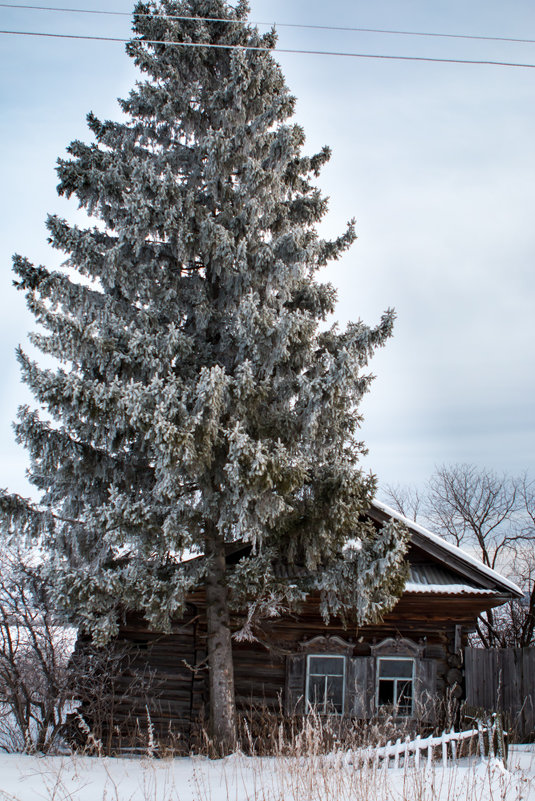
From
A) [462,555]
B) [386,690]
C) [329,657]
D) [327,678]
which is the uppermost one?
[462,555]

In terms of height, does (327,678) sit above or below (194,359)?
below

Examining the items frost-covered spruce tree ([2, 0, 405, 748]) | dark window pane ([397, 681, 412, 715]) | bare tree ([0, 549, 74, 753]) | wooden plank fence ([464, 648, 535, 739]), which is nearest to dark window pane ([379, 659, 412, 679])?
dark window pane ([397, 681, 412, 715])

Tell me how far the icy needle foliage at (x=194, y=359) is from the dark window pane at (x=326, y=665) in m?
3.10

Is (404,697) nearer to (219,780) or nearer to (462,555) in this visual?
(462,555)

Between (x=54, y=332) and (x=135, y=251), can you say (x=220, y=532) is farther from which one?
(x=135, y=251)

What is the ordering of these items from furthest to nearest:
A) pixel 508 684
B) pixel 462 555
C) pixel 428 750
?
pixel 508 684 → pixel 462 555 → pixel 428 750

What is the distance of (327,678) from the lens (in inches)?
453

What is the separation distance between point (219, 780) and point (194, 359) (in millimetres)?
5570

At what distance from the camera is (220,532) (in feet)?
30.3

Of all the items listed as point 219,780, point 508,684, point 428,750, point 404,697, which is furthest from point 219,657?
point 508,684

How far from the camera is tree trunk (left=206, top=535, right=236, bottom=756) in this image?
29.0 ft

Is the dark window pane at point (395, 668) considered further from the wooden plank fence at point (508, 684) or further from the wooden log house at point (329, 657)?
the wooden plank fence at point (508, 684)

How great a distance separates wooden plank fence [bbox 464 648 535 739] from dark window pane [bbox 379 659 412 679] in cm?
134

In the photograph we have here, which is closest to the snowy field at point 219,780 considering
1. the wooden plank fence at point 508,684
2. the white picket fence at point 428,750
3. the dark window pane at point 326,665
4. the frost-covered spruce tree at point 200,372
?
the white picket fence at point 428,750
